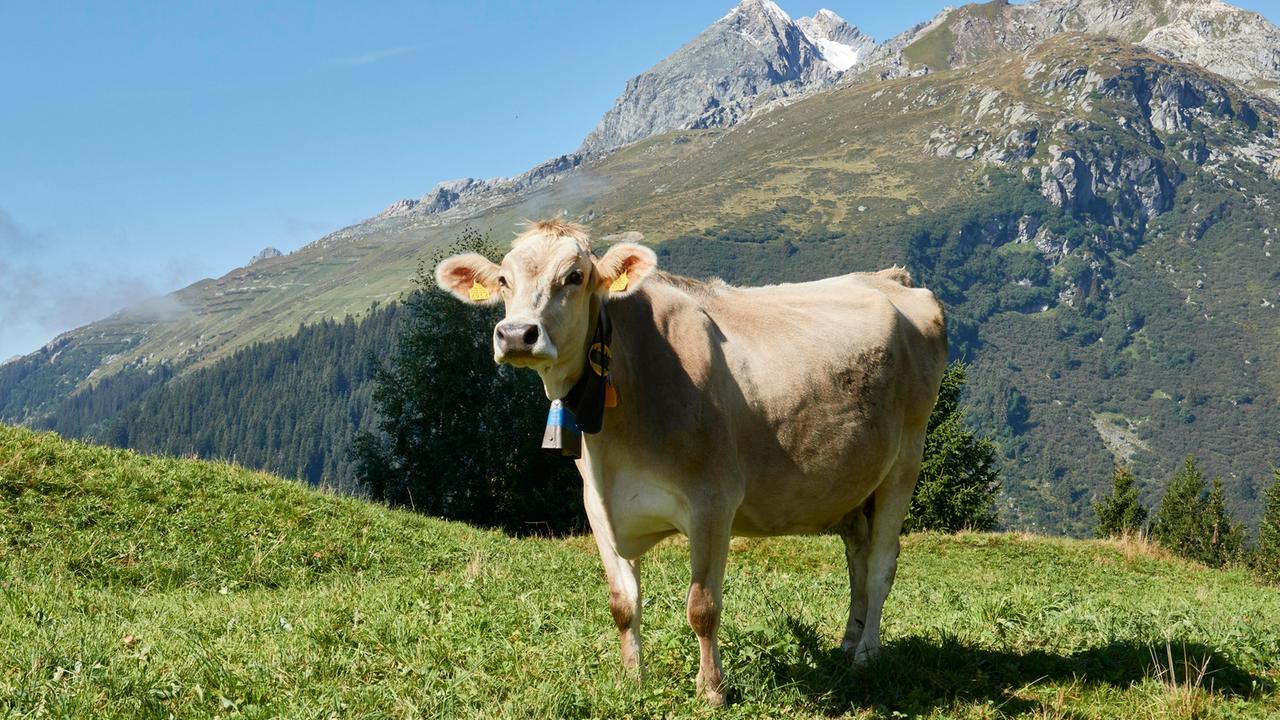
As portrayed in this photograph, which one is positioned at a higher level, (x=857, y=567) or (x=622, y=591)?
(x=622, y=591)

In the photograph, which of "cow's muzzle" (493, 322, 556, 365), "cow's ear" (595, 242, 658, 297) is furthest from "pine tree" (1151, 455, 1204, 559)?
"cow's muzzle" (493, 322, 556, 365)

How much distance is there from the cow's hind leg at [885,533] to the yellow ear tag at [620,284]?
320cm

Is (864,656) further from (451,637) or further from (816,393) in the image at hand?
(451,637)

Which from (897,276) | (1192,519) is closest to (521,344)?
(897,276)

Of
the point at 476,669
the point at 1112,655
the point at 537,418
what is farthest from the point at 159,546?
the point at 537,418

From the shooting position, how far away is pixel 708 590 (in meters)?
6.16

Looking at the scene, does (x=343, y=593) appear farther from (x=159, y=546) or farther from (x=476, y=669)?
(x=159, y=546)

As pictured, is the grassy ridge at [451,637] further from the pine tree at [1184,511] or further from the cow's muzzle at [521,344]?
the pine tree at [1184,511]

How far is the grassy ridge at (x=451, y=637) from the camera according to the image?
18.8ft

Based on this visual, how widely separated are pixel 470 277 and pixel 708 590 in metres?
2.56

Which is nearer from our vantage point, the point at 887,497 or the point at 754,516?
the point at 754,516

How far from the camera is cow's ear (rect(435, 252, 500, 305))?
21.1 feet

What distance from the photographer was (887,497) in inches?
325

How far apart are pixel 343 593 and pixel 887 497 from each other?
4.99 m
